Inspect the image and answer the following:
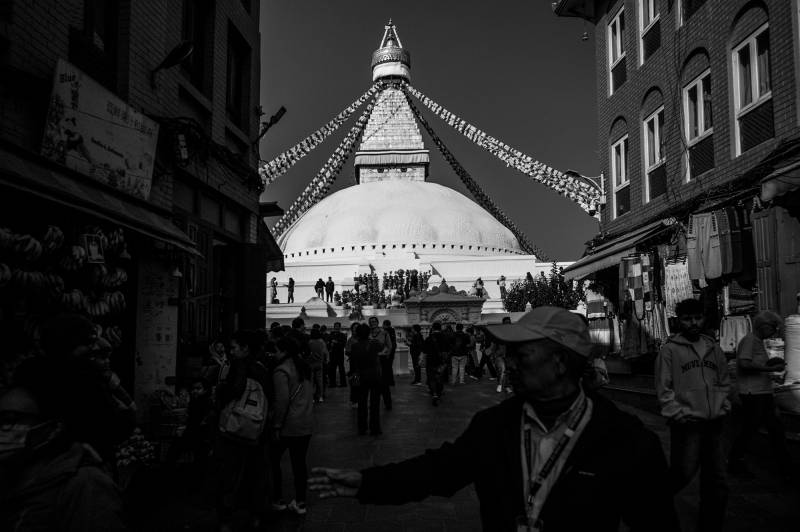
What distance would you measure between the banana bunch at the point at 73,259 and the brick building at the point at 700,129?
25.5 feet

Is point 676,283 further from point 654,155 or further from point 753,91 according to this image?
point 654,155

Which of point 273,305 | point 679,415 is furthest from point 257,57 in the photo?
point 273,305

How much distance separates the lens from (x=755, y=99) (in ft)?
34.7

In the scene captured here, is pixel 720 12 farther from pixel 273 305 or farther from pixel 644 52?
pixel 273 305

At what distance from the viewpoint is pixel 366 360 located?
31.4 ft

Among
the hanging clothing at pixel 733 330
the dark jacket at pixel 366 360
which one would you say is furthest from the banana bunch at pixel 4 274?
the hanging clothing at pixel 733 330

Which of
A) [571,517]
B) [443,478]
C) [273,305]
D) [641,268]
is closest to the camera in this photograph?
[571,517]

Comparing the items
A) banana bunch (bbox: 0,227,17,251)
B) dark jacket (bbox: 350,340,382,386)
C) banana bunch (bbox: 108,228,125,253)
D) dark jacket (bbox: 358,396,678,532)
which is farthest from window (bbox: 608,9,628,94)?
dark jacket (bbox: 358,396,678,532)

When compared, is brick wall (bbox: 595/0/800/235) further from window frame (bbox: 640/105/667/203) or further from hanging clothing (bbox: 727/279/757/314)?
hanging clothing (bbox: 727/279/757/314)

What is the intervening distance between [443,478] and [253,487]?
10.0 ft

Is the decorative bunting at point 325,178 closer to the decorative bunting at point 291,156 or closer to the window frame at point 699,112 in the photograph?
the decorative bunting at point 291,156

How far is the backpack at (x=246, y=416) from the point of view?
4980 mm

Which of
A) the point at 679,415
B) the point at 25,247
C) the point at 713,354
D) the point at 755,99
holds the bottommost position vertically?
the point at 679,415

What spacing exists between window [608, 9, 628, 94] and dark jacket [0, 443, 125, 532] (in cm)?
1593
